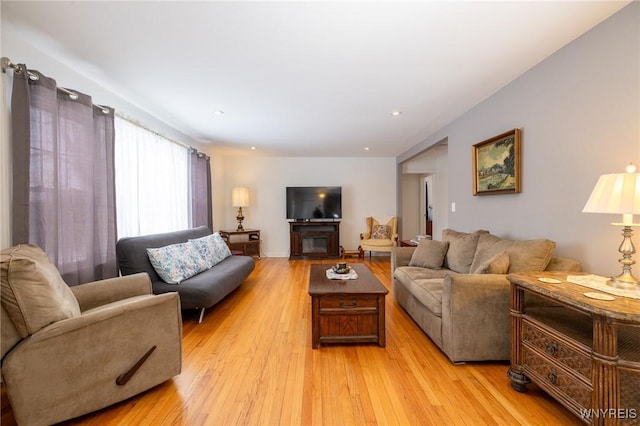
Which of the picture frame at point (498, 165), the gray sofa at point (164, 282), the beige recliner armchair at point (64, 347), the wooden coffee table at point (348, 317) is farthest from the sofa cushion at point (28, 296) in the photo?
the picture frame at point (498, 165)

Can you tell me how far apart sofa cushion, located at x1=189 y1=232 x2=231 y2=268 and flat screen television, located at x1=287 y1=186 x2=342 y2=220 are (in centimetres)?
219

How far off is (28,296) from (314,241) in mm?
4694

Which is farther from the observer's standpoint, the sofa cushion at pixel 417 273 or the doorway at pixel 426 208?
the doorway at pixel 426 208

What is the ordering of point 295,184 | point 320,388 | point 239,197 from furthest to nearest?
point 295,184, point 239,197, point 320,388

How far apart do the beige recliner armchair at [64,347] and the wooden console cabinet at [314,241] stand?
4070 millimetres

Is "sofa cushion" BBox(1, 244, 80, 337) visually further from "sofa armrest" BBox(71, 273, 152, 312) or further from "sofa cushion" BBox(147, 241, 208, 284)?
"sofa cushion" BBox(147, 241, 208, 284)

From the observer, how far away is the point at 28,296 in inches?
51.2

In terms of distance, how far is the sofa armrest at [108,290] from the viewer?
180 cm

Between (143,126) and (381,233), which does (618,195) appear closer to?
(143,126)

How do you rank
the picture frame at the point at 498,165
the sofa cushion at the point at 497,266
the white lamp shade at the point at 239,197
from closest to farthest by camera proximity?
1. the sofa cushion at the point at 497,266
2. the picture frame at the point at 498,165
3. the white lamp shade at the point at 239,197

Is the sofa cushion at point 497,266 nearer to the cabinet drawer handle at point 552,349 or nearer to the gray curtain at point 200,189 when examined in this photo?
the cabinet drawer handle at point 552,349

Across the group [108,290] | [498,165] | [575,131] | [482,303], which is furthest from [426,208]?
[108,290]

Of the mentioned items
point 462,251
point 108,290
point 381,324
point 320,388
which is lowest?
point 320,388

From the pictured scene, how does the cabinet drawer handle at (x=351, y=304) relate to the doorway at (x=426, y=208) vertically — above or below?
below
